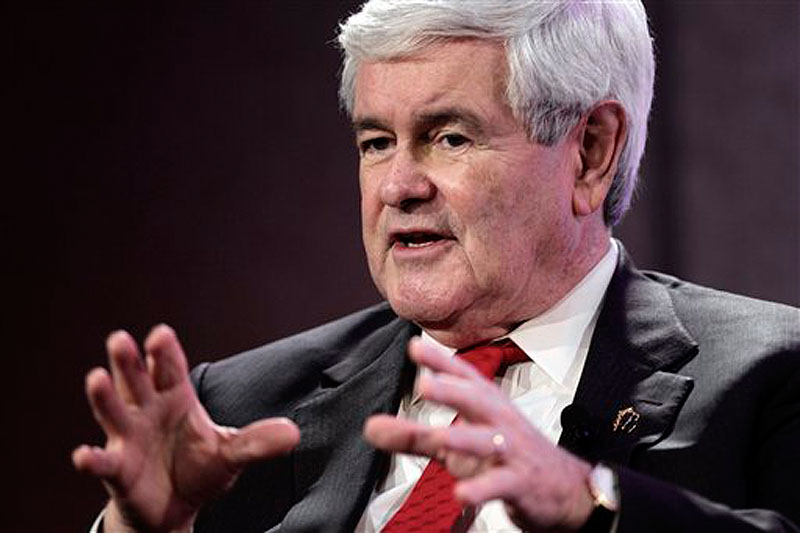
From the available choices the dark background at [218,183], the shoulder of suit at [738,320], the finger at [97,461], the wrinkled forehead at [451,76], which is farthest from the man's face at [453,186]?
the dark background at [218,183]

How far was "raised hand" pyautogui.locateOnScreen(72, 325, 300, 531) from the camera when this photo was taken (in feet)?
5.67

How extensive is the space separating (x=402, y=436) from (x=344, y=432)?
2.57ft

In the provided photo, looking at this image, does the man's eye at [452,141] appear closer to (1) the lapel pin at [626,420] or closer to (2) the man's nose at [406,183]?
(2) the man's nose at [406,183]

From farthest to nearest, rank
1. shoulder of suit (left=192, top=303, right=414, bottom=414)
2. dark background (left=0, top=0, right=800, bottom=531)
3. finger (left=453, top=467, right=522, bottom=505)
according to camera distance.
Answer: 1. dark background (left=0, top=0, right=800, bottom=531)
2. shoulder of suit (left=192, top=303, right=414, bottom=414)
3. finger (left=453, top=467, right=522, bottom=505)

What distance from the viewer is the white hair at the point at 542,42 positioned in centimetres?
219

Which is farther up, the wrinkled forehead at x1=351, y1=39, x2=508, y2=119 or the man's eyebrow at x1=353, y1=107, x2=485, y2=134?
the wrinkled forehead at x1=351, y1=39, x2=508, y2=119

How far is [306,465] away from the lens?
91.4 inches

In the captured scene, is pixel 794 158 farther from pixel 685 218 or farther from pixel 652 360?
pixel 652 360

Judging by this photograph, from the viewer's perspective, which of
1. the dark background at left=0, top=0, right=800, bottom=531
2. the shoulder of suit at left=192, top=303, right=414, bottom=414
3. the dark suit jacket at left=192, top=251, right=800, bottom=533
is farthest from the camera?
the dark background at left=0, top=0, right=800, bottom=531

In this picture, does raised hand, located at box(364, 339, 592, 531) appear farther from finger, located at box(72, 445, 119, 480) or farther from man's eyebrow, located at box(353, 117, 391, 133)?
man's eyebrow, located at box(353, 117, 391, 133)

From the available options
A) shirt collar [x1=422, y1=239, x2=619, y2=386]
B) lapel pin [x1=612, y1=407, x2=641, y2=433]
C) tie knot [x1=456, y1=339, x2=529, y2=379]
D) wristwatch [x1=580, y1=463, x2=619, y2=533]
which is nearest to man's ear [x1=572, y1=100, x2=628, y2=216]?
shirt collar [x1=422, y1=239, x2=619, y2=386]

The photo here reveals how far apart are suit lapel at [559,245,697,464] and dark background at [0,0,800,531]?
33.8 inches

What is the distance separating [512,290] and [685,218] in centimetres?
103

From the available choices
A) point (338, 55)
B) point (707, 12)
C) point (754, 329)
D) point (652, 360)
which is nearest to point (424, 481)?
point (652, 360)
